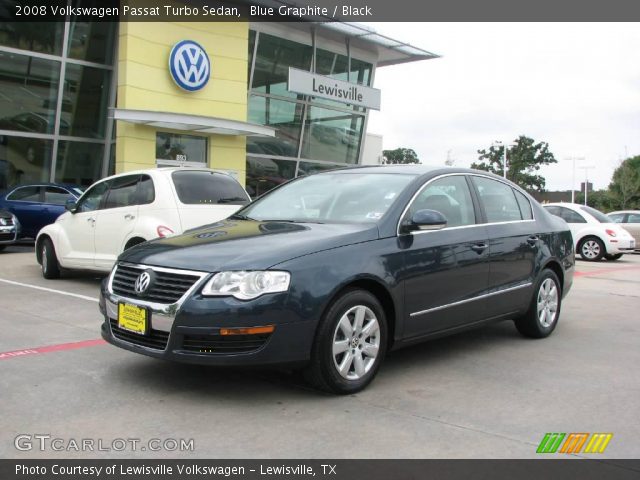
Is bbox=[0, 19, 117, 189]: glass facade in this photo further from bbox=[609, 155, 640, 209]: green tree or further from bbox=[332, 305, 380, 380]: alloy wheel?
bbox=[609, 155, 640, 209]: green tree

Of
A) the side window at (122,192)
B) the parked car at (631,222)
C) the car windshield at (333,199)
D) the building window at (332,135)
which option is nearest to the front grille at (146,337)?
the car windshield at (333,199)

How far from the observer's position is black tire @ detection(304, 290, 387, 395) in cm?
429

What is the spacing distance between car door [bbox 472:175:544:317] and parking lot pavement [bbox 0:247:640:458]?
0.48m

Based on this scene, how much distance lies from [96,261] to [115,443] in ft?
19.1

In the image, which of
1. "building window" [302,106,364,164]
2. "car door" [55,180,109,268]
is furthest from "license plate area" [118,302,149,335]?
"building window" [302,106,364,164]

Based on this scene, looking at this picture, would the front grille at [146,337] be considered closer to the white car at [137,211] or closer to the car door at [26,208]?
the white car at [137,211]

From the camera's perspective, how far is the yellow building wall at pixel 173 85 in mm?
17812

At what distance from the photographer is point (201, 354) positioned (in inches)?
163

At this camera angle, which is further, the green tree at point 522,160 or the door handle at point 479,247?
the green tree at point 522,160

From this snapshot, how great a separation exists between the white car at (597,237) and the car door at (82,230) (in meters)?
11.6

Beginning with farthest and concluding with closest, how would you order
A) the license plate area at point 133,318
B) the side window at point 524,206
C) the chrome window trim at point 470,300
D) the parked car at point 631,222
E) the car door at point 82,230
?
the parked car at point 631,222 → the car door at point 82,230 → the side window at point 524,206 → the chrome window trim at point 470,300 → the license plate area at point 133,318

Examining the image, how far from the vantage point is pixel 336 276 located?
4336 mm

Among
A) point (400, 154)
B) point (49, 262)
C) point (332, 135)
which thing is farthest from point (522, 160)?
point (49, 262)

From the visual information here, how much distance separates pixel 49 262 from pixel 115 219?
6.42 feet
